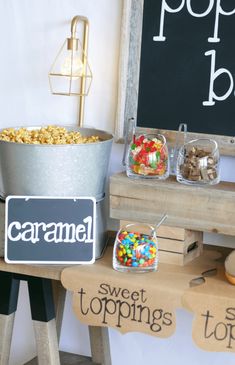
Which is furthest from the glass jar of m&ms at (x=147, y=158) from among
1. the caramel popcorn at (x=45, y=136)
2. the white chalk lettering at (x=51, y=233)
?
the white chalk lettering at (x=51, y=233)

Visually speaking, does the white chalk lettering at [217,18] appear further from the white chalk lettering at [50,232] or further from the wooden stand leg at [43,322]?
the wooden stand leg at [43,322]

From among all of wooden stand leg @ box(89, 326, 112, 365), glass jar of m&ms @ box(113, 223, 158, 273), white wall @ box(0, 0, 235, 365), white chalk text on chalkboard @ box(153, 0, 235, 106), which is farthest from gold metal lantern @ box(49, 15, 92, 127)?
wooden stand leg @ box(89, 326, 112, 365)

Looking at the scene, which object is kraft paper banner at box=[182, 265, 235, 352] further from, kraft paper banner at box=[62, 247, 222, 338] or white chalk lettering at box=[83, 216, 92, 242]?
white chalk lettering at box=[83, 216, 92, 242]

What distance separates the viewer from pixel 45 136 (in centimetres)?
201

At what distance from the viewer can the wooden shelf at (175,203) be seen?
190cm

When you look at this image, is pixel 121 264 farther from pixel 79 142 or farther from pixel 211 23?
pixel 211 23

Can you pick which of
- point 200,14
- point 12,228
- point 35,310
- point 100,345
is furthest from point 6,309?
point 200,14

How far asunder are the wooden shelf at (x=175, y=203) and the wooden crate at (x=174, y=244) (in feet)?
0.08

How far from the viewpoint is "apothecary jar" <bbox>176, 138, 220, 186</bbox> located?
196 cm

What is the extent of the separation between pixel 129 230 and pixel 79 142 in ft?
0.92

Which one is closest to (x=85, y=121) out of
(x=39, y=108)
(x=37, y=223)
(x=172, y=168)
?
(x=39, y=108)

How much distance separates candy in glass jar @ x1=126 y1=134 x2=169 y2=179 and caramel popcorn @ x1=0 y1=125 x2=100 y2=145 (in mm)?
138

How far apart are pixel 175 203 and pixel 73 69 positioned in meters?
0.52

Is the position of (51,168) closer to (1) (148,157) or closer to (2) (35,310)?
(1) (148,157)
